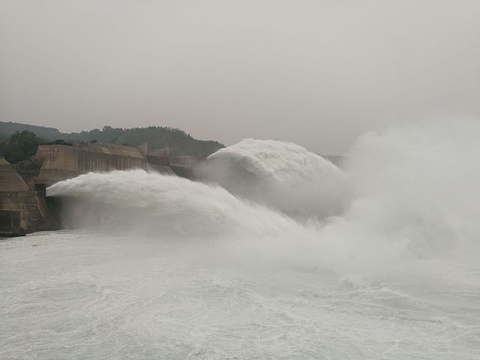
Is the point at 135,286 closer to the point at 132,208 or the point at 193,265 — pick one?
the point at 193,265

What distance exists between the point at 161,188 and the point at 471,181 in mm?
17100

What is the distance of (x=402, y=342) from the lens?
648cm

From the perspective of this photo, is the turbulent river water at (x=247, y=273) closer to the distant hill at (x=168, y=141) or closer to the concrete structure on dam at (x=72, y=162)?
the concrete structure on dam at (x=72, y=162)

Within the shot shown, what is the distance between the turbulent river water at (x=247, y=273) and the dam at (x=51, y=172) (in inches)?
46.2

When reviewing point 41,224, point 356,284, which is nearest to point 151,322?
point 356,284

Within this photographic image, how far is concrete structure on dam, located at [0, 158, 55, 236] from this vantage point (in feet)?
61.7

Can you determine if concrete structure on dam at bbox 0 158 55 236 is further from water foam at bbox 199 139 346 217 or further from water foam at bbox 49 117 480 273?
water foam at bbox 199 139 346 217

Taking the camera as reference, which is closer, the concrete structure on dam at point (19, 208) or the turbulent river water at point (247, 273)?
the turbulent river water at point (247, 273)

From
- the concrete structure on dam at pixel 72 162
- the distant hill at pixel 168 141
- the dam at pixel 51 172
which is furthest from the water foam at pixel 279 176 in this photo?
the distant hill at pixel 168 141

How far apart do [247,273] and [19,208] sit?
45.4ft

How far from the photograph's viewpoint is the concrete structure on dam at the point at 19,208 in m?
18.8

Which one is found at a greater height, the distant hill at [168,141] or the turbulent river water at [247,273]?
the distant hill at [168,141]

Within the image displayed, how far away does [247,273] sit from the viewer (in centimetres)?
1123

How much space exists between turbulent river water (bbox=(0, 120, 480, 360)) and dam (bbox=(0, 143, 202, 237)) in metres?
1.17
